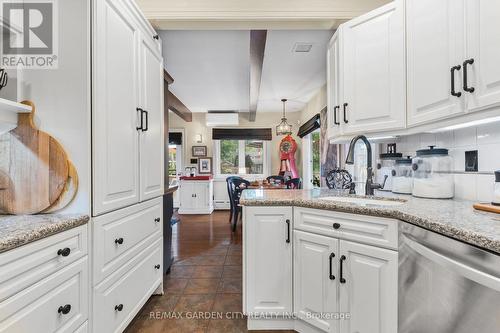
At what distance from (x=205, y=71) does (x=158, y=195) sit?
2256 mm

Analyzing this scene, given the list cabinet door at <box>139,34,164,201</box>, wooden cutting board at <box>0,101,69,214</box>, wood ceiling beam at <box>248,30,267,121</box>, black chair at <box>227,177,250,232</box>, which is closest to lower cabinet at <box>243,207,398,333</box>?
cabinet door at <box>139,34,164,201</box>

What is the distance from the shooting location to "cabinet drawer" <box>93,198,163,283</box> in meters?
1.24

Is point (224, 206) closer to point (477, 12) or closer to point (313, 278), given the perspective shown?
point (313, 278)

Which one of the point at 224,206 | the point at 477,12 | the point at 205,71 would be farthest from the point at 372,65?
the point at 224,206

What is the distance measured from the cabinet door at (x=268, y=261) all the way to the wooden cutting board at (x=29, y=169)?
43.4 inches

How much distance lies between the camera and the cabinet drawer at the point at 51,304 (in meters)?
0.81

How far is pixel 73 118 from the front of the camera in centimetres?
120

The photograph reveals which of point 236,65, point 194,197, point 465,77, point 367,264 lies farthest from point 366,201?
point 194,197

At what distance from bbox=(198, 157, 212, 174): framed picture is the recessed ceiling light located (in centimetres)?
412

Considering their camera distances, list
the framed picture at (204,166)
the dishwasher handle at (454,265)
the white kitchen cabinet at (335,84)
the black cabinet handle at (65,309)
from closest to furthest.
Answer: the dishwasher handle at (454,265) < the black cabinet handle at (65,309) < the white kitchen cabinet at (335,84) < the framed picture at (204,166)

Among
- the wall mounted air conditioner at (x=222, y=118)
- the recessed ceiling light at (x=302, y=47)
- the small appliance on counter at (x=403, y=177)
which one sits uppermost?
the recessed ceiling light at (x=302, y=47)

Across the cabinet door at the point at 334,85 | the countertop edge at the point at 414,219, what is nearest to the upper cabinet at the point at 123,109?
the countertop edge at the point at 414,219

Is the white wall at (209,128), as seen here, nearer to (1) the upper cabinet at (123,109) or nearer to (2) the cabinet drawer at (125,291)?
(1) the upper cabinet at (123,109)

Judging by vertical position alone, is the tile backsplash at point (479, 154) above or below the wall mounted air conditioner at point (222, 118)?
below
